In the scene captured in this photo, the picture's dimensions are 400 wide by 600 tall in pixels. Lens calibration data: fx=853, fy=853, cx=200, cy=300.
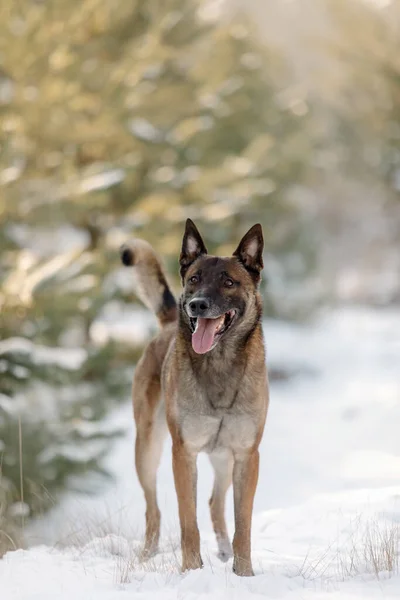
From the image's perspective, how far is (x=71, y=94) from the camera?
1152 centimetres

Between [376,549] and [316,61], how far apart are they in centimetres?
4228

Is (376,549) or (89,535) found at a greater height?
(376,549)

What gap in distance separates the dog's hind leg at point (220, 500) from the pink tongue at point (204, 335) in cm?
132

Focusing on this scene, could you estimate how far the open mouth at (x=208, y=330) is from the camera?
182 inches

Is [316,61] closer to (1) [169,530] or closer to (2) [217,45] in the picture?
Result: (2) [217,45]

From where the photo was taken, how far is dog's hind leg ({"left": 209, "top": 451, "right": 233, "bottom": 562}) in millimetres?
5750

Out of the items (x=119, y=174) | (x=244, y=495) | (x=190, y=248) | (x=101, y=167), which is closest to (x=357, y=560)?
(x=244, y=495)

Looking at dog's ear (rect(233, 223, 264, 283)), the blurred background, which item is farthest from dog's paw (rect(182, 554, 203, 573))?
dog's ear (rect(233, 223, 264, 283))

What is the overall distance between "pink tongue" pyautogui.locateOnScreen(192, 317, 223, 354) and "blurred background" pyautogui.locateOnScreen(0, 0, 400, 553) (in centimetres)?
204

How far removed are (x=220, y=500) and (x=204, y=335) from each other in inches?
65.3

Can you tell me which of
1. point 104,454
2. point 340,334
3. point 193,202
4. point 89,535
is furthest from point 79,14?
point 340,334

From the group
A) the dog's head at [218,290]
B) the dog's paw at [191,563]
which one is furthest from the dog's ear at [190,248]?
the dog's paw at [191,563]

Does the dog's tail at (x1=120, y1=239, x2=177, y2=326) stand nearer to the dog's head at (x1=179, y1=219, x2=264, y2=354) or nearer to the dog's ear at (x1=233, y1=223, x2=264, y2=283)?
the dog's head at (x1=179, y1=219, x2=264, y2=354)

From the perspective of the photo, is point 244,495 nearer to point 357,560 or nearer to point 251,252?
point 357,560
